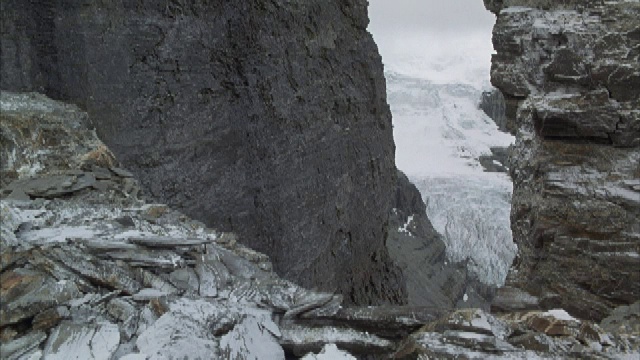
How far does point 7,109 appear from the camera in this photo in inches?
274

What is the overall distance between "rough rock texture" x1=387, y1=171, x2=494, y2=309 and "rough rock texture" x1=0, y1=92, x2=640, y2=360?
20132mm

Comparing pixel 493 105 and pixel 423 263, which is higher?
pixel 493 105

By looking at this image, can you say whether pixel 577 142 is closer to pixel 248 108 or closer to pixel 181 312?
pixel 248 108

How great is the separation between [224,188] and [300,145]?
8.98ft

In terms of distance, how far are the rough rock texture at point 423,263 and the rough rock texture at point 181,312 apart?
20.1 meters

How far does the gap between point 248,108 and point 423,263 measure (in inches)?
779

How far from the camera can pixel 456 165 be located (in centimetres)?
5309

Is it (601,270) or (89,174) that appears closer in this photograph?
(89,174)

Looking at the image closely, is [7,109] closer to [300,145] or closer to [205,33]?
[205,33]

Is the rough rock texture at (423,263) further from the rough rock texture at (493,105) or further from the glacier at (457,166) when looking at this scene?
the rough rock texture at (493,105)

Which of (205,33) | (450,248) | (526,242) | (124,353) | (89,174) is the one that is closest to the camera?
(124,353)

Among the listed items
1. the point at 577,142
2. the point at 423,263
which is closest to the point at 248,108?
the point at 577,142

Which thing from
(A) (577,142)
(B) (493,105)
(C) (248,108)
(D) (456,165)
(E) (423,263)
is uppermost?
(B) (493,105)

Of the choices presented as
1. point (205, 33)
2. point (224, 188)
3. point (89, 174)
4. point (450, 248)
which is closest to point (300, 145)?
point (224, 188)
